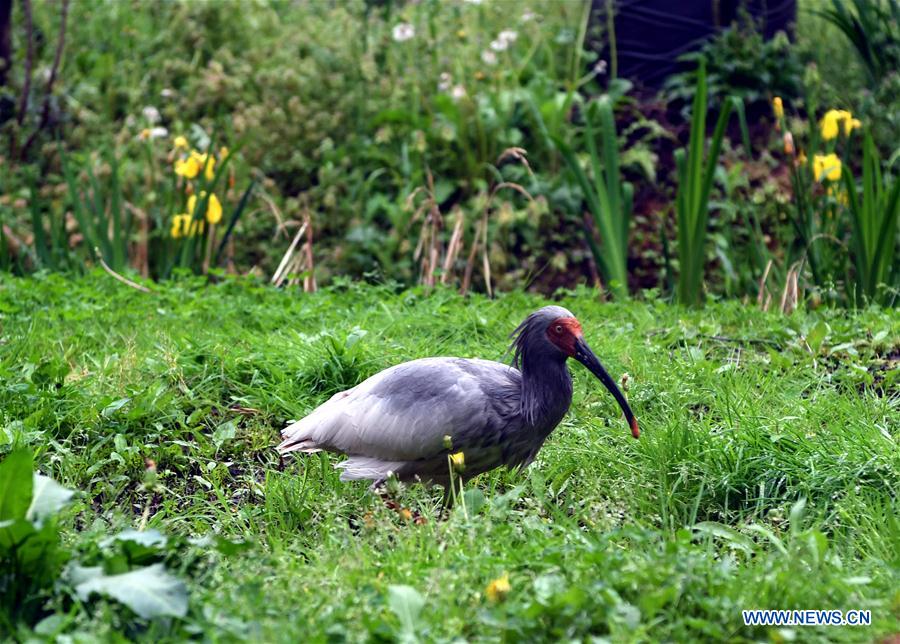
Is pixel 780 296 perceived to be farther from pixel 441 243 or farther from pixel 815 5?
pixel 815 5

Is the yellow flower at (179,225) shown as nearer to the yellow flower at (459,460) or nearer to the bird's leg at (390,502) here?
the bird's leg at (390,502)

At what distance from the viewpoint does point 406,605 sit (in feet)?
7.45

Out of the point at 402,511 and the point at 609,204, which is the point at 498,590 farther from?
the point at 609,204

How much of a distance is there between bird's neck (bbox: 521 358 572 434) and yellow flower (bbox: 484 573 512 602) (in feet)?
3.64

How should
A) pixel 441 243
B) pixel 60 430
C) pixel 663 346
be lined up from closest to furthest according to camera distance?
pixel 60 430
pixel 663 346
pixel 441 243

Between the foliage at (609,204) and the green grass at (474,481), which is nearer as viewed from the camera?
the green grass at (474,481)

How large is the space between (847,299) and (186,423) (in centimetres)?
337

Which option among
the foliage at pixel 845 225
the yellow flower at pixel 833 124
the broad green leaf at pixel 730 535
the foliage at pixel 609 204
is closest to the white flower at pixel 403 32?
the foliage at pixel 609 204

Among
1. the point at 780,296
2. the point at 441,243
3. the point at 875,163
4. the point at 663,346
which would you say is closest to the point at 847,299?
the point at 780,296

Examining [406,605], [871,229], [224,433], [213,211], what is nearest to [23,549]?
[406,605]

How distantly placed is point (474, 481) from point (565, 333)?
2.26 ft

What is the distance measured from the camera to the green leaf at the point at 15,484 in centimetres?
251

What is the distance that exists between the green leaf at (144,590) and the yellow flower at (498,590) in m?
0.66

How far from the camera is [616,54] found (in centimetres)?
792
